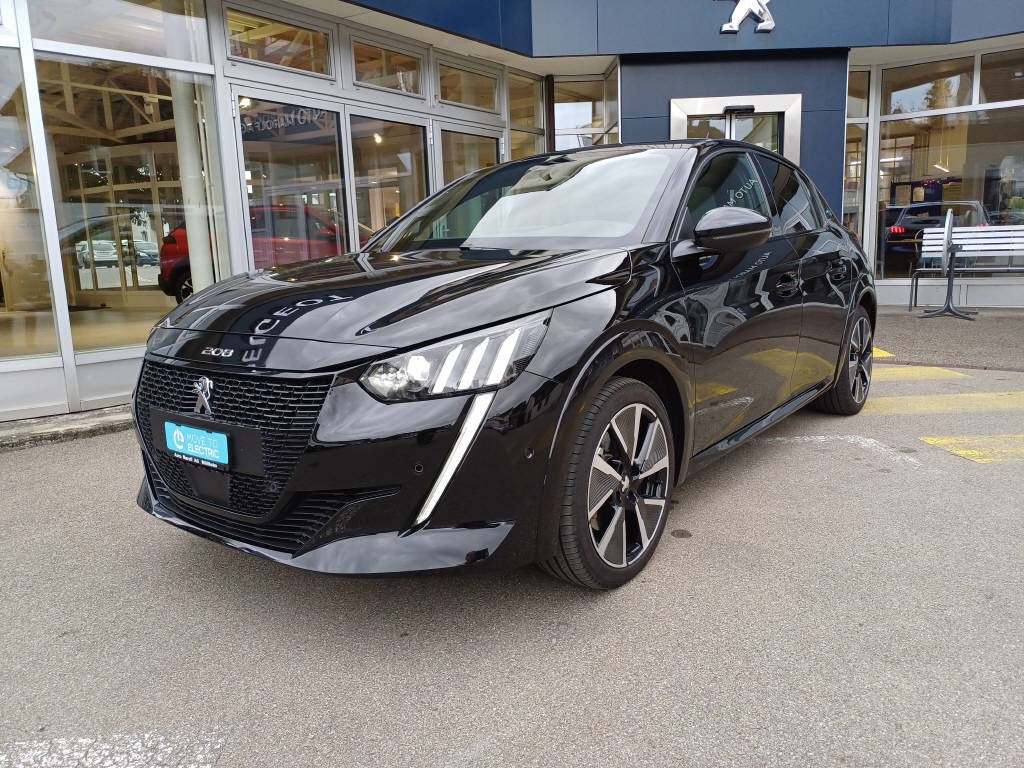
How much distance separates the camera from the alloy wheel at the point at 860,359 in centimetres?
481

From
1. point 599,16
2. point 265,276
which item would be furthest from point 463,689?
point 599,16

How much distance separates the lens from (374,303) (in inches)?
92.0

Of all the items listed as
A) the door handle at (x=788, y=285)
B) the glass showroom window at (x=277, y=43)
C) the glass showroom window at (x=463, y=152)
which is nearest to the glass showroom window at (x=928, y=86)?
the glass showroom window at (x=463, y=152)

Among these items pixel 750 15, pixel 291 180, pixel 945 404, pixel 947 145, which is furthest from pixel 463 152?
pixel 947 145

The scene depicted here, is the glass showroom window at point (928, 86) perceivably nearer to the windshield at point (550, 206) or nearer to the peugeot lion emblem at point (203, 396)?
the windshield at point (550, 206)

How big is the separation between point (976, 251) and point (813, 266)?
800cm

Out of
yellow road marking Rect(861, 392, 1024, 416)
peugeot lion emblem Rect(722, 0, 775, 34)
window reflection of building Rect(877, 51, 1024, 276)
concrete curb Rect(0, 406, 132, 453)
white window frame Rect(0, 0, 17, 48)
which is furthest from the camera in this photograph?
→ window reflection of building Rect(877, 51, 1024, 276)

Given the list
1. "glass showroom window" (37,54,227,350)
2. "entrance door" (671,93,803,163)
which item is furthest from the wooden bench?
"glass showroom window" (37,54,227,350)

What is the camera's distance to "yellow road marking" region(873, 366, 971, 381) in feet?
21.0

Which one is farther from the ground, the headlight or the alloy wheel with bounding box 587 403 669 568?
the headlight

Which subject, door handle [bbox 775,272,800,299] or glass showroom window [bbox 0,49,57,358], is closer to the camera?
door handle [bbox 775,272,800,299]

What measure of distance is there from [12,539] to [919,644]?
3.58 metres

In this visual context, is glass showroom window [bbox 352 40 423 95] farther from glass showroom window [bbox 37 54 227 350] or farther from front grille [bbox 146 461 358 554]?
front grille [bbox 146 461 358 554]

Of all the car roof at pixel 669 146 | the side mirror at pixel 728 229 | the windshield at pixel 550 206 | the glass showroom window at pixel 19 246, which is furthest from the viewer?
the glass showroom window at pixel 19 246
